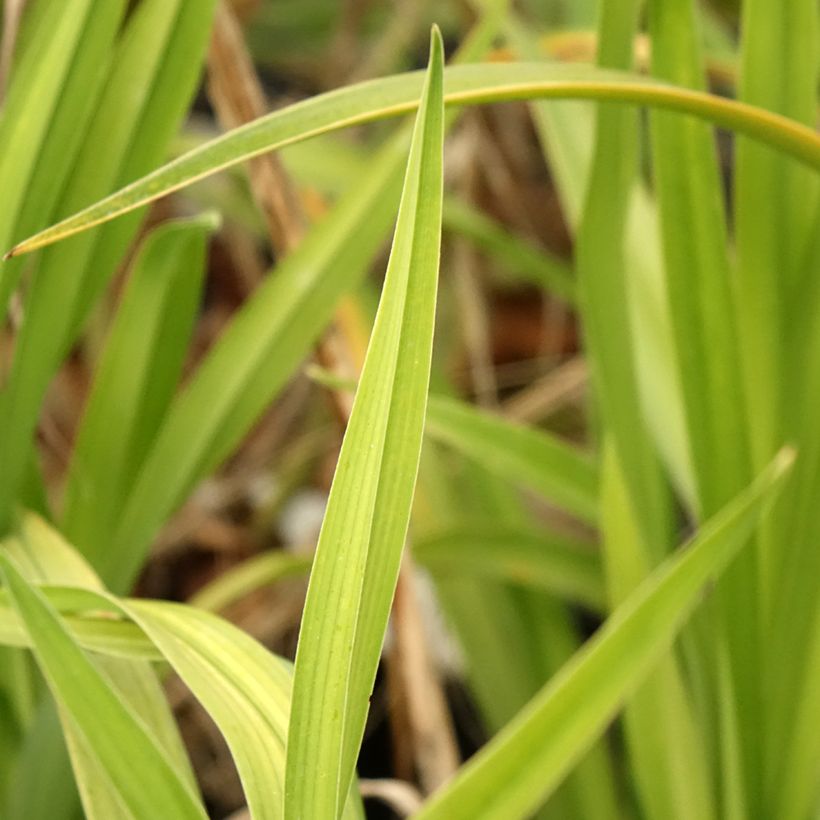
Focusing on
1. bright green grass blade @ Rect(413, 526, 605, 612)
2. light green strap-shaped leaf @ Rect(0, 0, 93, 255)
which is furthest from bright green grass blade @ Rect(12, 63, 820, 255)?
bright green grass blade @ Rect(413, 526, 605, 612)

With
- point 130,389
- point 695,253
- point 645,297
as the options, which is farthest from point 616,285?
point 130,389

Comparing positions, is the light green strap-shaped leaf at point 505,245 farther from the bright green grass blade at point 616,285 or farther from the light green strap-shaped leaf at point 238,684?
the light green strap-shaped leaf at point 238,684

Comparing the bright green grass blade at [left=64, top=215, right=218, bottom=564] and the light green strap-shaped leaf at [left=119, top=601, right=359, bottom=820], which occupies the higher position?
the bright green grass blade at [left=64, top=215, right=218, bottom=564]

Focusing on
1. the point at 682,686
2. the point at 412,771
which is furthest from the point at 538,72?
the point at 412,771

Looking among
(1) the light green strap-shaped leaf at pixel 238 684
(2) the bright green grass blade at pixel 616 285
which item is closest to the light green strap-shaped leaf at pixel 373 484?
(1) the light green strap-shaped leaf at pixel 238 684

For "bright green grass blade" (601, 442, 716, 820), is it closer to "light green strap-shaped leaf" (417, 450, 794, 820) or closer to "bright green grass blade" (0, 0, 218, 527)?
"light green strap-shaped leaf" (417, 450, 794, 820)

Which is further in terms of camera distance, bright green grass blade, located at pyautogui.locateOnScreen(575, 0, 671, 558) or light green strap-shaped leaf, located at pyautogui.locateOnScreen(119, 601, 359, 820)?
bright green grass blade, located at pyautogui.locateOnScreen(575, 0, 671, 558)
